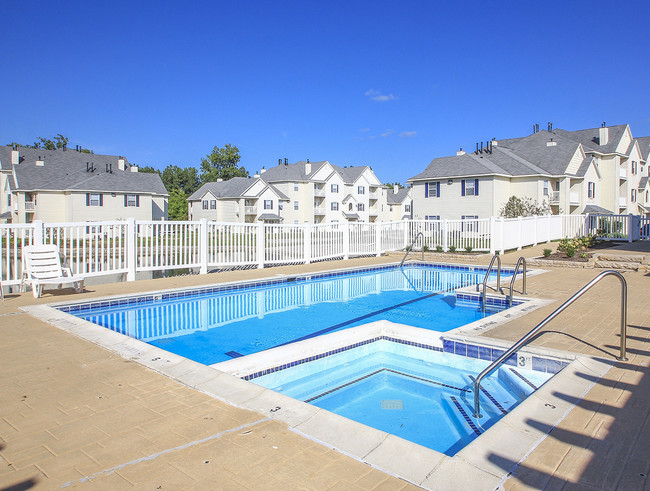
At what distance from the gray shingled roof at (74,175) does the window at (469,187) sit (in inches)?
1133

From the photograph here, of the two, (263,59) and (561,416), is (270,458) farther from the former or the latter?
(263,59)

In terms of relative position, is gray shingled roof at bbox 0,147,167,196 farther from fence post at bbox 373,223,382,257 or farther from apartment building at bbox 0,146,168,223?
fence post at bbox 373,223,382,257

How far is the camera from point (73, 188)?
127ft

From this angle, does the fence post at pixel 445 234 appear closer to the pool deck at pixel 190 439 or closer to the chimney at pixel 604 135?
the pool deck at pixel 190 439

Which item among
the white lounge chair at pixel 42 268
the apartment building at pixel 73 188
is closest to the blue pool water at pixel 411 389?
the white lounge chair at pixel 42 268

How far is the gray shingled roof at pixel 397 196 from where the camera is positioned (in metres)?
65.5

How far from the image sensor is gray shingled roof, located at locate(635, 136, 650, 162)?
44.1 meters

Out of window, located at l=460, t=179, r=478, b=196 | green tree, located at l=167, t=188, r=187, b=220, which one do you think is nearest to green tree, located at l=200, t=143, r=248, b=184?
green tree, located at l=167, t=188, r=187, b=220

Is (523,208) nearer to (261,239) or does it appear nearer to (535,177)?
(535,177)

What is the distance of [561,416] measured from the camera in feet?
10.3

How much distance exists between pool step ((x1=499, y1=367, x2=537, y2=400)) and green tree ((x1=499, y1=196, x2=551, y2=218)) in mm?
25034

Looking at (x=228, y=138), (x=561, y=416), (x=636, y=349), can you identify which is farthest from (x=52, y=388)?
(x=228, y=138)

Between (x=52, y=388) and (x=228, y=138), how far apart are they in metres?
73.9

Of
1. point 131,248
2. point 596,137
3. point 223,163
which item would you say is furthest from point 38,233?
point 223,163
